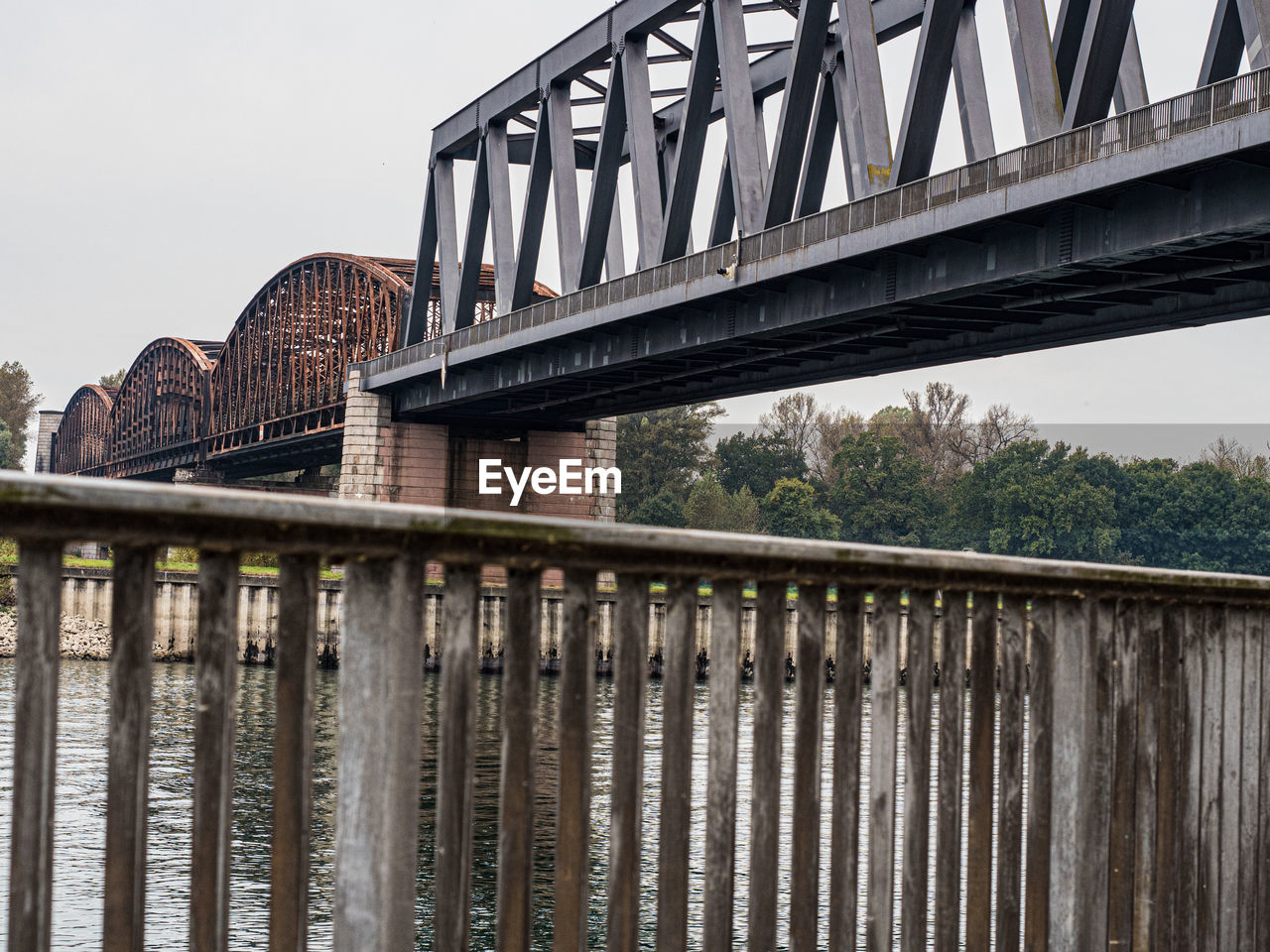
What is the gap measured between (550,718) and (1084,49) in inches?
685

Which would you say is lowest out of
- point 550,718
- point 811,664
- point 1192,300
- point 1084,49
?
point 550,718

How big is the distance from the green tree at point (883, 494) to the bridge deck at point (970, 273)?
51383 mm

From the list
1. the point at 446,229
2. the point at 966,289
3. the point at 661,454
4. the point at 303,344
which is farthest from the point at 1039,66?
the point at 661,454

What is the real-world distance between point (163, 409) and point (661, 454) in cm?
3908

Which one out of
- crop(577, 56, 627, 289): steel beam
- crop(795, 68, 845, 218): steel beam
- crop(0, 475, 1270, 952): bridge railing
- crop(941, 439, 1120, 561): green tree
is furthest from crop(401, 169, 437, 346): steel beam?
crop(0, 475, 1270, 952): bridge railing

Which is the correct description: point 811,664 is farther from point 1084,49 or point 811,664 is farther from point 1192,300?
point 1192,300

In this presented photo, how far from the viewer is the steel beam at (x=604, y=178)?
42719 mm

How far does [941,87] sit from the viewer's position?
92.8ft

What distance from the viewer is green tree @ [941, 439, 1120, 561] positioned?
281 feet

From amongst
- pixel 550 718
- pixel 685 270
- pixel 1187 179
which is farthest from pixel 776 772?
pixel 685 270

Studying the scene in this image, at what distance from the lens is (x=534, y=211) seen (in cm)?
4884

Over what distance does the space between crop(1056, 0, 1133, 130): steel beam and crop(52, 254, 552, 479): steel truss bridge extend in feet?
125

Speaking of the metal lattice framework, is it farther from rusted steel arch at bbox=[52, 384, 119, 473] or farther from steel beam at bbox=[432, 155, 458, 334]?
rusted steel arch at bbox=[52, 384, 119, 473]

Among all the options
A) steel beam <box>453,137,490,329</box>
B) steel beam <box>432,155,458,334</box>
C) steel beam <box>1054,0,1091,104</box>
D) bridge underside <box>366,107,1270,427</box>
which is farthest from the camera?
steel beam <box>432,155,458,334</box>
